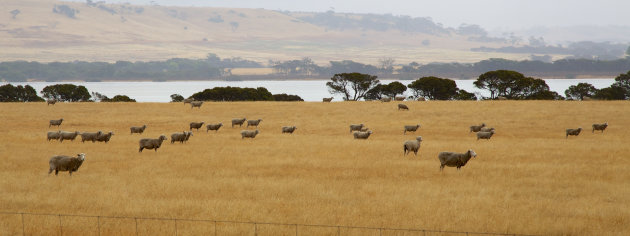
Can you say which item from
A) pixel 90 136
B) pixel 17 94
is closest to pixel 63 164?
pixel 90 136

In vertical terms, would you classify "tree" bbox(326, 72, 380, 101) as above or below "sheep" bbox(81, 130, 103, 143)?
above

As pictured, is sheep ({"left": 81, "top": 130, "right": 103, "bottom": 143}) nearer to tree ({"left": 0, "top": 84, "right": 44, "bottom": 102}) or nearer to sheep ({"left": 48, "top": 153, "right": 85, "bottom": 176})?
sheep ({"left": 48, "top": 153, "right": 85, "bottom": 176})

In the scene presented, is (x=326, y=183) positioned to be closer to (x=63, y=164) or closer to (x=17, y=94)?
(x=63, y=164)

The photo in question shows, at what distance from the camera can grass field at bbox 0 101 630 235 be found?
54.7ft

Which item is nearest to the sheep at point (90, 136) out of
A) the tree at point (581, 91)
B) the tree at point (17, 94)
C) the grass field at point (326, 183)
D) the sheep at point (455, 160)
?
the grass field at point (326, 183)

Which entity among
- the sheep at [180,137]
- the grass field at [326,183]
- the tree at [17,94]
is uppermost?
the tree at [17,94]

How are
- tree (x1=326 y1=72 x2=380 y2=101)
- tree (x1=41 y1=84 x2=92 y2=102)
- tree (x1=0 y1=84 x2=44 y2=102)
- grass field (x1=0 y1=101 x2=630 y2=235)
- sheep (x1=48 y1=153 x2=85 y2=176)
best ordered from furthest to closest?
1. tree (x1=326 y1=72 x2=380 y2=101)
2. tree (x1=0 y1=84 x2=44 y2=102)
3. tree (x1=41 y1=84 x2=92 y2=102)
4. sheep (x1=48 y1=153 x2=85 y2=176)
5. grass field (x1=0 y1=101 x2=630 y2=235)

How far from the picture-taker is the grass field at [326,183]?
54.7 ft

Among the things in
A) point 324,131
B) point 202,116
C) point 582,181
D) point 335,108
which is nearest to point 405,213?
point 582,181

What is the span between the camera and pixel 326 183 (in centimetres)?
2252

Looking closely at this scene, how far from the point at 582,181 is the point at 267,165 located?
1308 cm

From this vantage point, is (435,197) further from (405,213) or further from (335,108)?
(335,108)

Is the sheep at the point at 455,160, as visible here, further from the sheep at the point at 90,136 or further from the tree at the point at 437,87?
the tree at the point at 437,87

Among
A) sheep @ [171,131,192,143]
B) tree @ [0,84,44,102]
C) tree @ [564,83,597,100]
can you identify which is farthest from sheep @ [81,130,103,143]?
tree @ [564,83,597,100]
